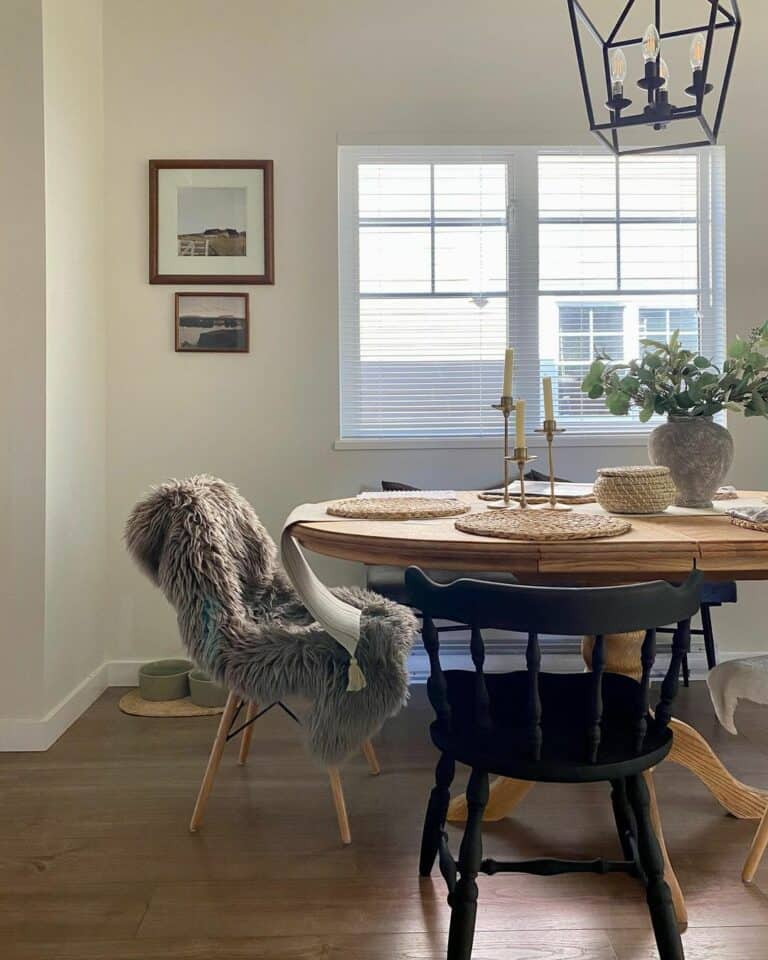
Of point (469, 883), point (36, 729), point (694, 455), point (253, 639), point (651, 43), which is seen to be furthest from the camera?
point (36, 729)

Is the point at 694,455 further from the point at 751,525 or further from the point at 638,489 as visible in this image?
the point at 751,525

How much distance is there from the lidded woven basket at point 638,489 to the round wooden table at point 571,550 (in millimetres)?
110

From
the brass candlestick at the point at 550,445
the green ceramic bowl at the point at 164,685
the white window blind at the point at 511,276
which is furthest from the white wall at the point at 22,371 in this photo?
the brass candlestick at the point at 550,445

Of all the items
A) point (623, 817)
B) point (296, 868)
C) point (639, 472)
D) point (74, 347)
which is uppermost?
point (74, 347)

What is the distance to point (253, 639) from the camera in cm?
188

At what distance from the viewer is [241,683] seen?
6.04 feet

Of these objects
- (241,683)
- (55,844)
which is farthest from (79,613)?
(241,683)

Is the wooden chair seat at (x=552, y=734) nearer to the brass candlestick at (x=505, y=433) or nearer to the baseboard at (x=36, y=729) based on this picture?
the brass candlestick at (x=505, y=433)

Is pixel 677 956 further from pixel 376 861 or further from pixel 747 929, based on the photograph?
pixel 376 861

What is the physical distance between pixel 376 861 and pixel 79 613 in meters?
1.61

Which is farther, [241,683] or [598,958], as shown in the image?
[241,683]

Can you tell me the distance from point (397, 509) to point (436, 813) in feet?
2.25

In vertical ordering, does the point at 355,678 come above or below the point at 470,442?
below

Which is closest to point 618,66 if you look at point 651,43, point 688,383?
point 651,43
